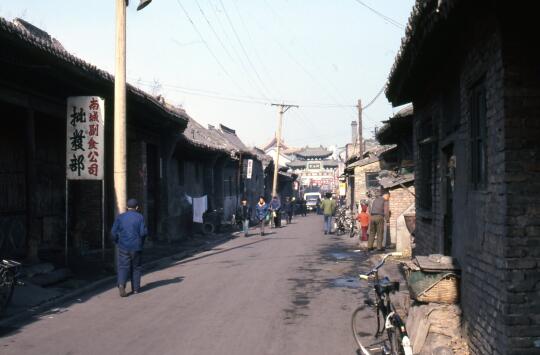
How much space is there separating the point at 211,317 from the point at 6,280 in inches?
111

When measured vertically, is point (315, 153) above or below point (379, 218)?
above

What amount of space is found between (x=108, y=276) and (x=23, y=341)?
5623mm

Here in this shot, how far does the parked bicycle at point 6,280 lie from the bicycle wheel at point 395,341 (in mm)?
5250

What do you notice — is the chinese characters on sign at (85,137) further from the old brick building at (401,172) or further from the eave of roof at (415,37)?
the old brick building at (401,172)

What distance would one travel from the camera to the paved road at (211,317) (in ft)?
23.5

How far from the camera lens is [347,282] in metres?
12.5

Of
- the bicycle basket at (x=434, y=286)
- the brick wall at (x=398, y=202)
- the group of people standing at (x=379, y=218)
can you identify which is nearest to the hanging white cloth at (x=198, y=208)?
the brick wall at (x=398, y=202)

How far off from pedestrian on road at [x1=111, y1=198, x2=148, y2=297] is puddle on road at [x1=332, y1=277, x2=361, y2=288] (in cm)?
374

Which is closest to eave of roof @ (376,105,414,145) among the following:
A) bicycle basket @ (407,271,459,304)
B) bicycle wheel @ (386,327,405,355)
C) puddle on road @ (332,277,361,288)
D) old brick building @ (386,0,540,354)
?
puddle on road @ (332,277,361,288)

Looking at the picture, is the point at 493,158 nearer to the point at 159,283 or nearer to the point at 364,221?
the point at 159,283

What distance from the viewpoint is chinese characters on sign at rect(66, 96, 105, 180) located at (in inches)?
526

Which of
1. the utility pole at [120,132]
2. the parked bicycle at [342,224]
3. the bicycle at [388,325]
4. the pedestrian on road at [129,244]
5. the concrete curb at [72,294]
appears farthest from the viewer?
the parked bicycle at [342,224]

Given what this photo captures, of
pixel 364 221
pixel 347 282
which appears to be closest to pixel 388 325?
pixel 347 282

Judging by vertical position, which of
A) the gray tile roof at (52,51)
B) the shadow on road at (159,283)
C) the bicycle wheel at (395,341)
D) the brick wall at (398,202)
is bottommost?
the shadow on road at (159,283)
